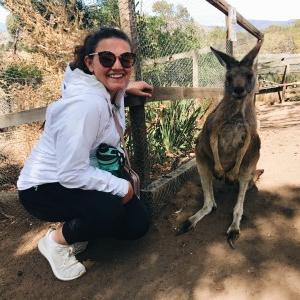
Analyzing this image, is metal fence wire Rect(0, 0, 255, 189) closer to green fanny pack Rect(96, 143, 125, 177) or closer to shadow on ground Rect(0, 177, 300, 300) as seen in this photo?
shadow on ground Rect(0, 177, 300, 300)

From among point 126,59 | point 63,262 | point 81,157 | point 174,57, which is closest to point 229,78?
point 126,59

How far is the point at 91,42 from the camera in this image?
2.49m

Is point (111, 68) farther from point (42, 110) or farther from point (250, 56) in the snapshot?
point (250, 56)

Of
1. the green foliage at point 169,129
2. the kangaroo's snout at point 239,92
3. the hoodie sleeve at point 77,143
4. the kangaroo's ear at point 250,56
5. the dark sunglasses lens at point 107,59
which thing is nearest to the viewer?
the hoodie sleeve at point 77,143

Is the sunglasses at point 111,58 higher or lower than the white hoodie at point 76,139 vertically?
higher

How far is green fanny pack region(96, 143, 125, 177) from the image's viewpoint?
8.38 ft

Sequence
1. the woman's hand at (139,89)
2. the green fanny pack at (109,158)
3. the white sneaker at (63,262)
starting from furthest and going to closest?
the woman's hand at (139,89) → the white sneaker at (63,262) → the green fanny pack at (109,158)

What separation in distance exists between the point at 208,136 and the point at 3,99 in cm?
284

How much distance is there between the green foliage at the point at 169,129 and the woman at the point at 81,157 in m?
1.93

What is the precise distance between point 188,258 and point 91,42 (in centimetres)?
144

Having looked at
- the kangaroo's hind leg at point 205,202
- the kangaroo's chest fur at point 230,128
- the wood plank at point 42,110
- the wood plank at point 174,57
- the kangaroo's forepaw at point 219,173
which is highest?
the wood plank at point 174,57

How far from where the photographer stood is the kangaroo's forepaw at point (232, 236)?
→ 9.33 feet

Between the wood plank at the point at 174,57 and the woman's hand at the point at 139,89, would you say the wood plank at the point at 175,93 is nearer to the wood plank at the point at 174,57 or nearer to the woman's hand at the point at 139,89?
the woman's hand at the point at 139,89

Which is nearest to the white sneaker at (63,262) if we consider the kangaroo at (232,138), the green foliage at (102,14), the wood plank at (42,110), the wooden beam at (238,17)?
the kangaroo at (232,138)
